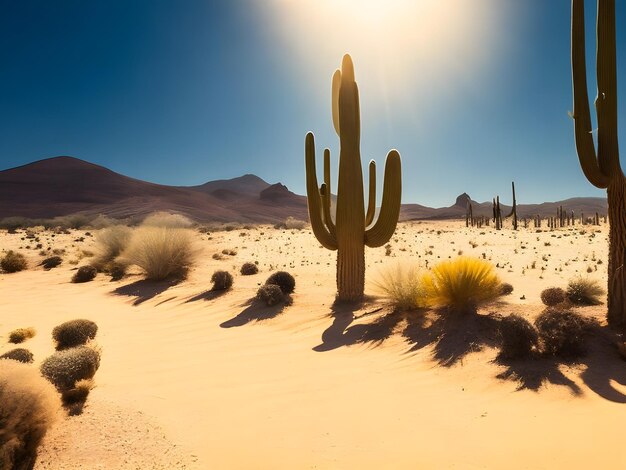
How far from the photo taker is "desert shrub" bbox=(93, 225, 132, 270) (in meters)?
14.9

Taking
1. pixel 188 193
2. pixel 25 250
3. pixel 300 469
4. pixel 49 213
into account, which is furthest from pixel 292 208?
pixel 300 469

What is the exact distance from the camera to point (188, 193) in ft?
294

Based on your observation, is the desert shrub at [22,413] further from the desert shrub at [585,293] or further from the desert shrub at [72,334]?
the desert shrub at [585,293]

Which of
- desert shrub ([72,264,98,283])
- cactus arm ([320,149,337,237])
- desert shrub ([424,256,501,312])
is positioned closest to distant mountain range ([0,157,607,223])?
desert shrub ([72,264,98,283])

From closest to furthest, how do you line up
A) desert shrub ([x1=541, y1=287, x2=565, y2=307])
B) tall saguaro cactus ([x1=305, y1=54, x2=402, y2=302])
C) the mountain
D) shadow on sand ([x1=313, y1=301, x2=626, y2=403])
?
shadow on sand ([x1=313, y1=301, x2=626, y2=403]) → desert shrub ([x1=541, y1=287, x2=565, y2=307]) → tall saguaro cactus ([x1=305, y1=54, x2=402, y2=302]) → the mountain

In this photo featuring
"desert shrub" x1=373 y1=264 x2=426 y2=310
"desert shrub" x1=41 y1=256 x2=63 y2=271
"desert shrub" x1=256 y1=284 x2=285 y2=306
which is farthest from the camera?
"desert shrub" x1=41 y1=256 x2=63 y2=271

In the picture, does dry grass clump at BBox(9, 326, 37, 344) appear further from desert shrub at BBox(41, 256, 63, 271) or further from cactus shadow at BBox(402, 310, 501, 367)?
desert shrub at BBox(41, 256, 63, 271)

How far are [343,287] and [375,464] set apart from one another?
5.67m

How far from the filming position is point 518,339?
4691 mm

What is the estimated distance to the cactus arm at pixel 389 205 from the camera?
28.2ft

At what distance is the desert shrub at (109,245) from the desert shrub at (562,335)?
1460cm

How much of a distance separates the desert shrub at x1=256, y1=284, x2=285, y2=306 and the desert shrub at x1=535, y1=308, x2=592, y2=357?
18.0 ft

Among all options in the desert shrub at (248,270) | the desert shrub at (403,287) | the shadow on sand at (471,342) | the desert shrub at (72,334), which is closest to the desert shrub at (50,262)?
the desert shrub at (248,270)

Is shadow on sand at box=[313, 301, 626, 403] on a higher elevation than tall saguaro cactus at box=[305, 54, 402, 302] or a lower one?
lower
